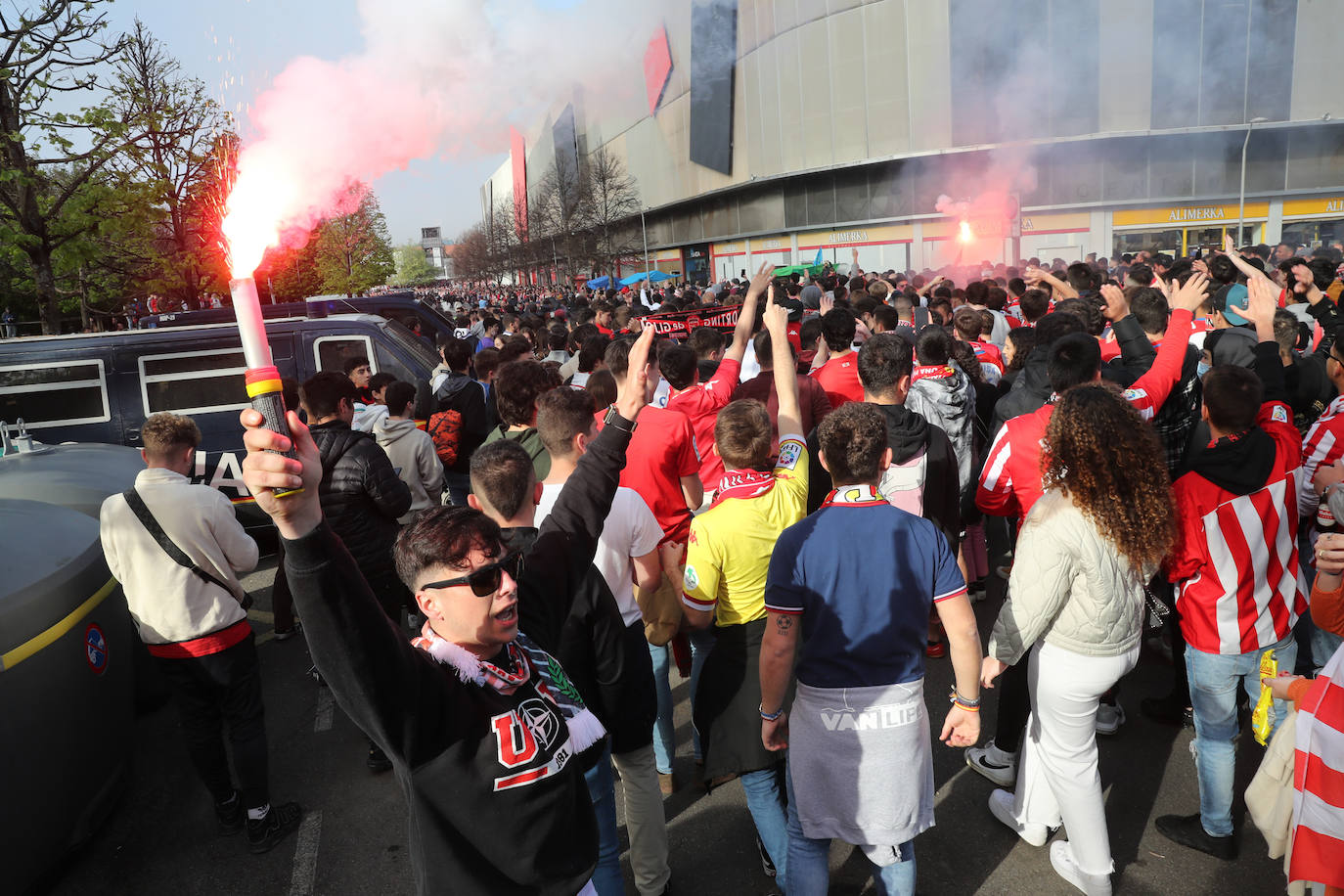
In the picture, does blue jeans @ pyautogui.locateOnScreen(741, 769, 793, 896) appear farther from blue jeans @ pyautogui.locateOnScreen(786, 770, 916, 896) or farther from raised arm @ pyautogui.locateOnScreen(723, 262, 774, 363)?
raised arm @ pyautogui.locateOnScreen(723, 262, 774, 363)

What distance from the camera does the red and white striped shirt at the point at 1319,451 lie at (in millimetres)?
4012

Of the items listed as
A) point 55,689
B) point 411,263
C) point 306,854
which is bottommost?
point 306,854

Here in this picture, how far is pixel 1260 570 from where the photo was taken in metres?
3.40

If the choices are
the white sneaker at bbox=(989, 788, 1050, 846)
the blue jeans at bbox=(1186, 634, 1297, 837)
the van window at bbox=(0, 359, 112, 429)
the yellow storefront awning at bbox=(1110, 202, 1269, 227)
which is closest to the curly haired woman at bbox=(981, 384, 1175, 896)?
the white sneaker at bbox=(989, 788, 1050, 846)

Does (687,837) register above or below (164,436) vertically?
below

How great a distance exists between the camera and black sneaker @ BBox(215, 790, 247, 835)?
13.9 feet

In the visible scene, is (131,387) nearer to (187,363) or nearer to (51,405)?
(187,363)

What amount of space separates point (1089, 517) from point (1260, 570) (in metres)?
0.98

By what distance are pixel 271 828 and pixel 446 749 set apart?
312 cm

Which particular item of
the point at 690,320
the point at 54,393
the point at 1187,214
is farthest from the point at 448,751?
the point at 1187,214

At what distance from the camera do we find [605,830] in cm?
305

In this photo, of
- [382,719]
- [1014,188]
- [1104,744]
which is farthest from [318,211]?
[1014,188]

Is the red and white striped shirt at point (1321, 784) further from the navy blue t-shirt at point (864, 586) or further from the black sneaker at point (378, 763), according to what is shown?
the black sneaker at point (378, 763)

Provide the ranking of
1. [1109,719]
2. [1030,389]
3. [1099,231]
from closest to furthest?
[1109,719] < [1030,389] < [1099,231]
